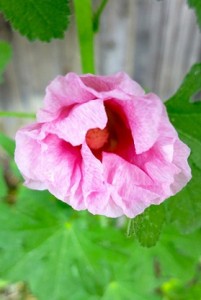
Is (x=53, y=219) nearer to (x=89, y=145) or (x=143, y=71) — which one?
(x=89, y=145)

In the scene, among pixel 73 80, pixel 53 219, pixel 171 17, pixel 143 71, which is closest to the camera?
pixel 73 80

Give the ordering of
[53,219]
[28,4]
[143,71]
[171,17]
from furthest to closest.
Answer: [143,71] → [171,17] → [53,219] → [28,4]

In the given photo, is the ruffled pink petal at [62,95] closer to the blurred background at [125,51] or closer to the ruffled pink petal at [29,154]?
the ruffled pink petal at [29,154]

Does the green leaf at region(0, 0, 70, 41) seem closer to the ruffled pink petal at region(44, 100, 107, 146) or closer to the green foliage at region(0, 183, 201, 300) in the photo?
the ruffled pink petal at region(44, 100, 107, 146)

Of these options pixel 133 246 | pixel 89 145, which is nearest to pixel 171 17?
pixel 133 246

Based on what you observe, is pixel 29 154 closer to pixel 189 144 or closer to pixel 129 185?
pixel 129 185

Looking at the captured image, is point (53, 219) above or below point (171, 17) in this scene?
below

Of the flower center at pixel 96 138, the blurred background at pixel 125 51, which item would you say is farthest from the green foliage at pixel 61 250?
the blurred background at pixel 125 51
